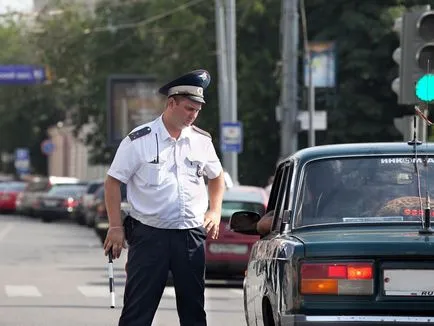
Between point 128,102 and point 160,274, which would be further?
point 128,102

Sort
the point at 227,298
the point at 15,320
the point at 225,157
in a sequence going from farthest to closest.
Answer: the point at 225,157
the point at 227,298
the point at 15,320

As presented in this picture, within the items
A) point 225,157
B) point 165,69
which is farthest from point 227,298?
point 165,69

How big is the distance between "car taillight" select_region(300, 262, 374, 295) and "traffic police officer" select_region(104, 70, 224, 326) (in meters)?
1.12

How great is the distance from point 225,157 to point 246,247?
21.3 meters

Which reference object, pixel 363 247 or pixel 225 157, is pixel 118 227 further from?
pixel 225 157

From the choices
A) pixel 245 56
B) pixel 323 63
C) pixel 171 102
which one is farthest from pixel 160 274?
pixel 245 56

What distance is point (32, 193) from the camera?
197ft

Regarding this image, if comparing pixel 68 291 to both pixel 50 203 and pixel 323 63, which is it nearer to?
pixel 323 63

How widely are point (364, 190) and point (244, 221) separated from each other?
1.44 metres

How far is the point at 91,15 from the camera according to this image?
65.4 m

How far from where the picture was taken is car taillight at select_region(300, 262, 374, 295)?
7.90 metres

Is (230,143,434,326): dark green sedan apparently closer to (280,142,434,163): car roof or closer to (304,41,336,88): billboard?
(280,142,434,163): car roof

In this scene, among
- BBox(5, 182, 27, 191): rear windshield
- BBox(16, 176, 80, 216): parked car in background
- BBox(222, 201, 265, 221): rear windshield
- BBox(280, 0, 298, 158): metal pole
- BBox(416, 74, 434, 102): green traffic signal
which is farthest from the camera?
BBox(5, 182, 27, 191): rear windshield

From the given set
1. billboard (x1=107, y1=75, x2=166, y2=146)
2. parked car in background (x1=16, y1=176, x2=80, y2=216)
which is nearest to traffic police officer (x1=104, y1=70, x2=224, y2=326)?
A: billboard (x1=107, y1=75, x2=166, y2=146)
